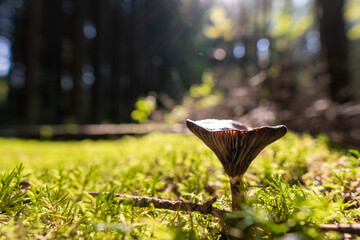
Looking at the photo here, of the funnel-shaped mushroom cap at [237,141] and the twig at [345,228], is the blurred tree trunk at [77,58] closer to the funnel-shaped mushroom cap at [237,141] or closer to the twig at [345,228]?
the funnel-shaped mushroom cap at [237,141]

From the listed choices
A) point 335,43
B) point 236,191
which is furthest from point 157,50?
point 236,191

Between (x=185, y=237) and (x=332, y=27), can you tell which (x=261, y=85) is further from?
(x=185, y=237)

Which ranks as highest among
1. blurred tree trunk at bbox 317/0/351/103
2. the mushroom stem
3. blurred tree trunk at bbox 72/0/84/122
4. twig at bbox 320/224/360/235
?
blurred tree trunk at bbox 72/0/84/122

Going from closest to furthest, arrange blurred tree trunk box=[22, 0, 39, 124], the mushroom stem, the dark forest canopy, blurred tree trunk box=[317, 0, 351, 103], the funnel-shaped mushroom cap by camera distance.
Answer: the funnel-shaped mushroom cap
the mushroom stem
blurred tree trunk box=[317, 0, 351, 103]
the dark forest canopy
blurred tree trunk box=[22, 0, 39, 124]

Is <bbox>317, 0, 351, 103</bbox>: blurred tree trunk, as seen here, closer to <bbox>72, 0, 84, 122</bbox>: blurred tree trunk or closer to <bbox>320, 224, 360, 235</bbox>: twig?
<bbox>320, 224, 360, 235</bbox>: twig

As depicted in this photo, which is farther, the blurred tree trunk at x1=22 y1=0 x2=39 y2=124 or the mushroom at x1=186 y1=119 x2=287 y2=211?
the blurred tree trunk at x1=22 y1=0 x2=39 y2=124

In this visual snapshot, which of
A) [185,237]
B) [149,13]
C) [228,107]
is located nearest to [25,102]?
[228,107]

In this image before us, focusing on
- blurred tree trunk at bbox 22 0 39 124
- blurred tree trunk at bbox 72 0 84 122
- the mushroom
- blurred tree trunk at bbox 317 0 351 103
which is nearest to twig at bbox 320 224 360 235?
the mushroom

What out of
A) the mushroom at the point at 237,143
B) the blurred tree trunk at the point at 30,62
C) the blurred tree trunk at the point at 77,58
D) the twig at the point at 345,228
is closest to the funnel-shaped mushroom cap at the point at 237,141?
the mushroom at the point at 237,143
